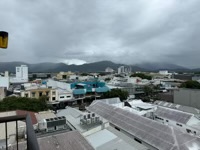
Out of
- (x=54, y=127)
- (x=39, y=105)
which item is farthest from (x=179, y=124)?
(x=39, y=105)

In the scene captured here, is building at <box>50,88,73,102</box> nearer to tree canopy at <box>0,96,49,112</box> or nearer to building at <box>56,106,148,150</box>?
tree canopy at <box>0,96,49,112</box>

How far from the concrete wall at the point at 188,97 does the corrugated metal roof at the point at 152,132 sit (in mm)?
13486

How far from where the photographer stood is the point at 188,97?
2494cm

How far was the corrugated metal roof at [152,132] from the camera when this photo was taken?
10.1 m

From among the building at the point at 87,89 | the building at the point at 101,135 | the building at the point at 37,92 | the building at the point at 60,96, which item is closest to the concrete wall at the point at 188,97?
the building at the point at 87,89

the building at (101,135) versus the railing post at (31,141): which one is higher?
the railing post at (31,141)

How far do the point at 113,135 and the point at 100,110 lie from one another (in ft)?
20.4

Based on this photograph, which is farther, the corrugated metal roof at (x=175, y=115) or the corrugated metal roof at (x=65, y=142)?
the corrugated metal roof at (x=175, y=115)

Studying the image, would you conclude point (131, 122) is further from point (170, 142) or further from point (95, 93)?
point (95, 93)

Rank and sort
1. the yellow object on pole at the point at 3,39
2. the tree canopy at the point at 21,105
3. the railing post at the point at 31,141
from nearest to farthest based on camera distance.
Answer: the railing post at the point at 31,141 → the yellow object on pole at the point at 3,39 → the tree canopy at the point at 21,105

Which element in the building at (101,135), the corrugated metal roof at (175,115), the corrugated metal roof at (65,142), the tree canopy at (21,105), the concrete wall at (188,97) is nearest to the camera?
the corrugated metal roof at (65,142)

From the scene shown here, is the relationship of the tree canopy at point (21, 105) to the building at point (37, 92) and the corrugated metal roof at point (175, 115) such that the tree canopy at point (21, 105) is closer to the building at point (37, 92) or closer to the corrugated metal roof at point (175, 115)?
the building at point (37, 92)

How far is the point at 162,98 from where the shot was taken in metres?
30.6

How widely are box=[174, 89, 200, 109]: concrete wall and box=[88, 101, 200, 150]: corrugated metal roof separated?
→ 13486 mm
